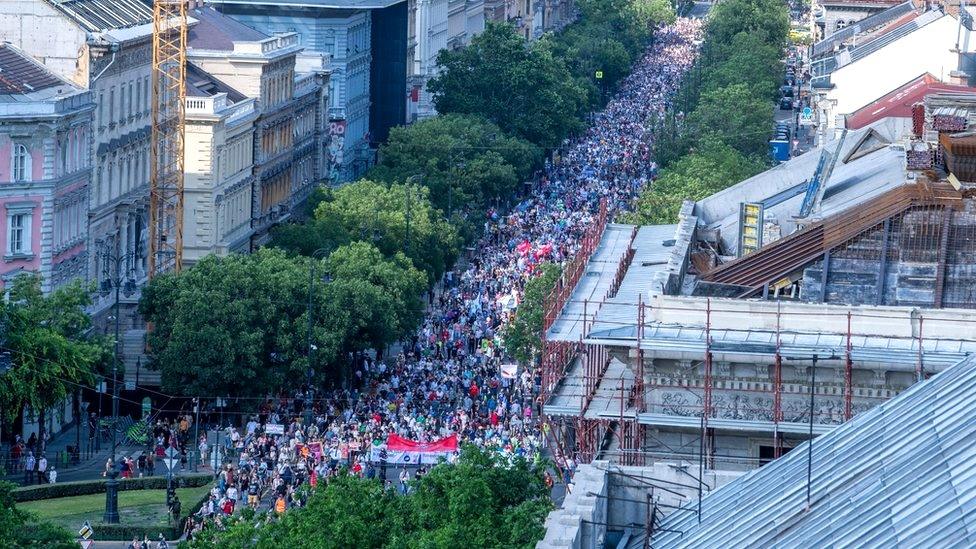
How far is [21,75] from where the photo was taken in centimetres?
9256

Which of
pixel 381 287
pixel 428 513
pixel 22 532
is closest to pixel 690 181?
pixel 381 287

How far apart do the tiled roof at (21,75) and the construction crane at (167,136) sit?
394 inches

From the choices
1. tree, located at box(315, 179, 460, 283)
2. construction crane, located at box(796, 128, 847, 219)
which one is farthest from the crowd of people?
construction crane, located at box(796, 128, 847, 219)

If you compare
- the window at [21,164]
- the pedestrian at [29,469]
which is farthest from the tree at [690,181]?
the pedestrian at [29,469]

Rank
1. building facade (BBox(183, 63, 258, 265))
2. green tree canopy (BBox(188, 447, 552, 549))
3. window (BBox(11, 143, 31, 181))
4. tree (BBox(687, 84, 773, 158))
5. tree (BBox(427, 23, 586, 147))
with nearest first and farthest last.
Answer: green tree canopy (BBox(188, 447, 552, 549))
window (BBox(11, 143, 31, 181))
building facade (BBox(183, 63, 258, 265))
tree (BBox(687, 84, 773, 158))
tree (BBox(427, 23, 586, 147))

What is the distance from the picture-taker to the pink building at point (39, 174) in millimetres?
88562

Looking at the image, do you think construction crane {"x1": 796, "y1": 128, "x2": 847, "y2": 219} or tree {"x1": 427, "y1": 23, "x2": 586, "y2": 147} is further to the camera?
tree {"x1": 427, "y1": 23, "x2": 586, "y2": 147}

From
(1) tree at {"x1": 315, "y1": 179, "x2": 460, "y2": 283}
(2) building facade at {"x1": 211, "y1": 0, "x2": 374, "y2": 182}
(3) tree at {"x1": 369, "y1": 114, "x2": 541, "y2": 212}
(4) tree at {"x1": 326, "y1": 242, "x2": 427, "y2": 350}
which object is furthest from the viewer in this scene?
(2) building facade at {"x1": 211, "y1": 0, "x2": 374, "y2": 182}

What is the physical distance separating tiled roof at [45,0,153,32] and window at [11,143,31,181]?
8.93m

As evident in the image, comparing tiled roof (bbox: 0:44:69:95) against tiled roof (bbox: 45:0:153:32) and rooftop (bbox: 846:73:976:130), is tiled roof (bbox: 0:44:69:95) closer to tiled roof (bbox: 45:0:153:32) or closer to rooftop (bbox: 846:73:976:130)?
tiled roof (bbox: 45:0:153:32)

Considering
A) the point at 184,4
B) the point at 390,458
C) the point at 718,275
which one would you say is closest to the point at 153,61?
the point at 184,4

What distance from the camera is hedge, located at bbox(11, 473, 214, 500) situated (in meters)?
72.5

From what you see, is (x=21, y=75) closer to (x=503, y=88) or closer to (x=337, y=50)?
(x=337, y=50)

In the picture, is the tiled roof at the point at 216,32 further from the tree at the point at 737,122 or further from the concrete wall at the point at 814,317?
the concrete wall at the point at 814,317
